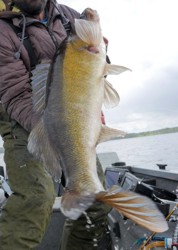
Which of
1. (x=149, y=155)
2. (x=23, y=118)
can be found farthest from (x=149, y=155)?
(x=23, y=118)

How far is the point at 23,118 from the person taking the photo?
12.9 ft

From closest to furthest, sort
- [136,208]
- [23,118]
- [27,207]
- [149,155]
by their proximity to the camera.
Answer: [136,208], [27,207], [23,118], [149,155]

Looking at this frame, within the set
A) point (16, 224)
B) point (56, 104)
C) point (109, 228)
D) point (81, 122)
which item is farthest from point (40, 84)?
point (109, 228)

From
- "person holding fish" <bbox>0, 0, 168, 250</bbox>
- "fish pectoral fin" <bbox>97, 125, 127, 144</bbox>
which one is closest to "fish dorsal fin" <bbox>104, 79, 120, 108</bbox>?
"person holding fish" <bbox>0, 0, 168, 250</bbox>

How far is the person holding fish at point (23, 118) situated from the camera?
3.80m

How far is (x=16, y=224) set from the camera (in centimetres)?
378

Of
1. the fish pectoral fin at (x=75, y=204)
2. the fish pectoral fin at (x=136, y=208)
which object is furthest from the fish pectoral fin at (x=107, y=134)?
the fish pectoral fin at (x=136, y=208)

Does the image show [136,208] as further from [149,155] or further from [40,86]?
[149,155]

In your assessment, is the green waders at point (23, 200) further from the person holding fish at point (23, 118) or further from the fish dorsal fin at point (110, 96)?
the fish dorsal fin at point (110, 96)

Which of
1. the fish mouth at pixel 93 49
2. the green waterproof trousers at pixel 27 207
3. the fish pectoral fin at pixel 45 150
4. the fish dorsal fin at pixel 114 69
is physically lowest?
the green waterproof trousers at pixel 27 207

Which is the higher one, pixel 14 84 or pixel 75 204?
pixel 14 84

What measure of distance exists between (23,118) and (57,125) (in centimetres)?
102

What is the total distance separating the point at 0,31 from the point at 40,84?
45.5 inches

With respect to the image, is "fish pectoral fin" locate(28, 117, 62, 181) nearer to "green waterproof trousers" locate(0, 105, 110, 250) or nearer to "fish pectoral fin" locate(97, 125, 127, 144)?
"fish pectoral fin" locate(97, 125, 127, 144)
